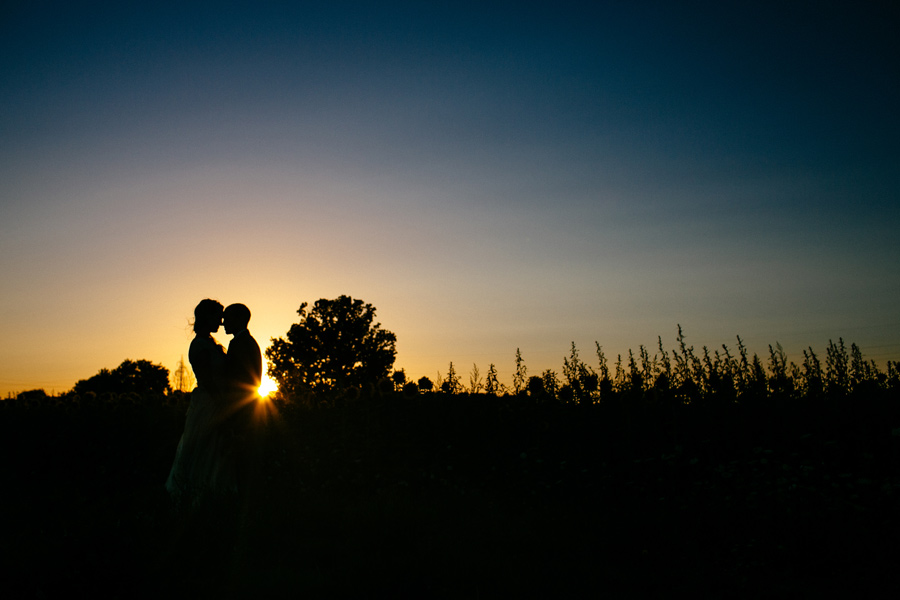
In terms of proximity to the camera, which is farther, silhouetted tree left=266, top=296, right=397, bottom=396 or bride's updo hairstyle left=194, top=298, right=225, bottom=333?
silhouetted tree left=266, top=296, right=397, bottom=396

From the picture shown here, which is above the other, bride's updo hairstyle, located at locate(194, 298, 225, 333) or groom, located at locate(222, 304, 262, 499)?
bride's updo hairstyle, located at locate(194, 298, 225, 333)

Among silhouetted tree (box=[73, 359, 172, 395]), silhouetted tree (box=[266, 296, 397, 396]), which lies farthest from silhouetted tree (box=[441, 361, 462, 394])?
silhouetted tree (box=[73, 359, 172, 395])

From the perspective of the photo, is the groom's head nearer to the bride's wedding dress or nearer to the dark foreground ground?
the bride's wedding dress

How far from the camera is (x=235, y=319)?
5.30 m

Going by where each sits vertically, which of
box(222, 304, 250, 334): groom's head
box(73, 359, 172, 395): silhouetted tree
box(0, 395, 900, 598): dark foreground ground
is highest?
box(73, 359, 172, 395): silhouetted tree

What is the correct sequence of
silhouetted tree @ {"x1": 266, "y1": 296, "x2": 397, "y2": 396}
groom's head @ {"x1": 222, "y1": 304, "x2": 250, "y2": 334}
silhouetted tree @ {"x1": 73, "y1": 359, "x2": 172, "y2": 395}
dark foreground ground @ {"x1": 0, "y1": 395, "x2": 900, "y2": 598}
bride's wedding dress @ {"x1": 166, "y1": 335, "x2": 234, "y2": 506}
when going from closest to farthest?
dark foreground ground @ {"x1": 0, "y1": 395, "x2": 900, "y2": 598}, bride's wedding dress @ {"x1": 166, "y1": 335, "x2": 234, "y2": 506}, groom's head @ {"x1": 222, "y1": 304, "x2": 250, "y2": 334}, silhouetted tree @ {"x1": 266, "y1": 296, "x2": 397, "y2": 396}, silhouetted tree @ {"x1": 73, "y1": 359, "x2": 172, "y2": 395}

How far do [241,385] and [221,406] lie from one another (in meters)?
0.28

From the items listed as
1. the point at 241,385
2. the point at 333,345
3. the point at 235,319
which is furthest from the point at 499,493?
the point at 333,345

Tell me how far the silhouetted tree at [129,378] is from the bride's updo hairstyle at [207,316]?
157 feet

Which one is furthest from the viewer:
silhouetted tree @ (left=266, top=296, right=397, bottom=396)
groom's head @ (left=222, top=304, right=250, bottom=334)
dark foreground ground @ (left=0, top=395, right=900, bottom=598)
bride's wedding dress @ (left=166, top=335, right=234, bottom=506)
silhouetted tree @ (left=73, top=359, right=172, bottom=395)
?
silhouetted tree @ (left=73, top=359, right=172, bottom=395)

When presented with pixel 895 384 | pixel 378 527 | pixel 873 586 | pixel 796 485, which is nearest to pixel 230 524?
pixel 378 527

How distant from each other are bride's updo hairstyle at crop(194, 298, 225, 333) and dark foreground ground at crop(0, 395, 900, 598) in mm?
1188

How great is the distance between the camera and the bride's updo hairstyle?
5293 mm

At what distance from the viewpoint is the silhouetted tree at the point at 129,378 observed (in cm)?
4869
